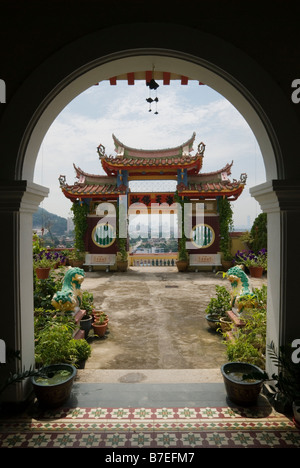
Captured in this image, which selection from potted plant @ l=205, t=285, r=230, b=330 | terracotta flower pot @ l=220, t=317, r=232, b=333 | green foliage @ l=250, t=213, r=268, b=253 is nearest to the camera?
terracotta flower pot @ l=220, t=317, r=232, b=333

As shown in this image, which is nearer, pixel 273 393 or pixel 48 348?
pixel 273 393

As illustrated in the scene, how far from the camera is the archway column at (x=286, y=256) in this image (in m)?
2.78

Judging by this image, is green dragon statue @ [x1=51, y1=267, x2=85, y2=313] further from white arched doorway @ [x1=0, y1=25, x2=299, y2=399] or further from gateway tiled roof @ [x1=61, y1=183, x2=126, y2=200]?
gateway tiled roof @ [x1=61, y1=183, x2=126, y2=200]

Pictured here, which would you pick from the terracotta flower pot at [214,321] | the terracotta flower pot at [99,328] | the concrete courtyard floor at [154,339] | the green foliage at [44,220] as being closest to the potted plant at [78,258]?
the green foliage at [44,220]

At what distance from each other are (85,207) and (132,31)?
11.6 meters

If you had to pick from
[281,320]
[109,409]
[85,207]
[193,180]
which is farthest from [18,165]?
[193,180]

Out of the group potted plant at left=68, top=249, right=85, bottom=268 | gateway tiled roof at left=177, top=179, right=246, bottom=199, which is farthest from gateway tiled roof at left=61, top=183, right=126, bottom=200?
gateway tiled roof at left=177, top=179, right=246, bottom=199

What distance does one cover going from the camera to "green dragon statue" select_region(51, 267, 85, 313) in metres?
4.88

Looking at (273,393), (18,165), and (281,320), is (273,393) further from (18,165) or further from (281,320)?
(18,165)

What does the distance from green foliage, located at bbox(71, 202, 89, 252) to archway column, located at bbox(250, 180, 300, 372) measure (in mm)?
11723

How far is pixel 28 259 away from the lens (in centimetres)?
309

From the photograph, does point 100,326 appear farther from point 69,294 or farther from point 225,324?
point 225,324

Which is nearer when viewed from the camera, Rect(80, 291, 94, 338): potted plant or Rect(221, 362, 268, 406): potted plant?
Rect(221, 362, 268, 406): potted plant

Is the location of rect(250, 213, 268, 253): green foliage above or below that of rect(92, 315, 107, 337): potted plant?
above
